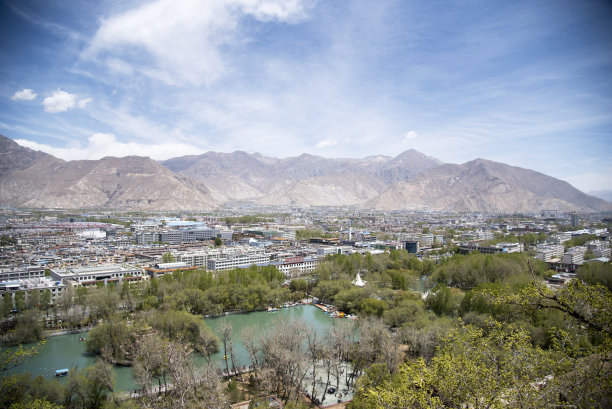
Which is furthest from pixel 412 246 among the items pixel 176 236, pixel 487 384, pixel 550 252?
pixel 487 384

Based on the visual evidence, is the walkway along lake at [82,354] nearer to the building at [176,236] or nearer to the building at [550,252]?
the building at [550,252]

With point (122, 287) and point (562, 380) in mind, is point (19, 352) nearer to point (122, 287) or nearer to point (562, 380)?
point (562, 380)

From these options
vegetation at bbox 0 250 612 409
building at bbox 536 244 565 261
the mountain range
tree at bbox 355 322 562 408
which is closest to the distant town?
building at bbox 536 244 565 261

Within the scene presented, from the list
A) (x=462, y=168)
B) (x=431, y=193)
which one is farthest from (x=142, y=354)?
(x=462, y=168)

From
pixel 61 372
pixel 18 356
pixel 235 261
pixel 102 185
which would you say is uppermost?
pixel 102 185

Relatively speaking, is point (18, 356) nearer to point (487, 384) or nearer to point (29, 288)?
point (487, 384)

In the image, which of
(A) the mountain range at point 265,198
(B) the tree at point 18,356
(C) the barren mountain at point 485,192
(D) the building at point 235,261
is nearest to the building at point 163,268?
(D) the building at point 235,261

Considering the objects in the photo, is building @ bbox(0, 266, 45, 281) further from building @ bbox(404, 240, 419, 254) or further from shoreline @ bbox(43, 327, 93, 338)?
building @ bbox(404, 240, 419, 254)
